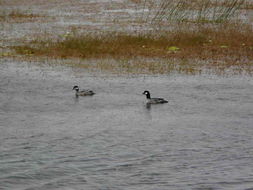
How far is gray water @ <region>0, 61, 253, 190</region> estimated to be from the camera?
1099 cm

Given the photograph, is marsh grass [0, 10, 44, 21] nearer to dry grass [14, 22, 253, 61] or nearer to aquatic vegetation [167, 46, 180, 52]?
dry grass [14, 22, 253, 61]

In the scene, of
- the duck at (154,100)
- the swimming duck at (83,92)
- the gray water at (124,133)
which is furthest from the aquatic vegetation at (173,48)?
the duck at (154,100)

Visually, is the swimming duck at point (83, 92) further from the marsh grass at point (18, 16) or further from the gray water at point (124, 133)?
the marsh grass at point (18, 16)

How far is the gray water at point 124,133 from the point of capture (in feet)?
36.1

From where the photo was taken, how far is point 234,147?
12.8 meters

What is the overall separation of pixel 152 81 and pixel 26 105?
479 centimetres

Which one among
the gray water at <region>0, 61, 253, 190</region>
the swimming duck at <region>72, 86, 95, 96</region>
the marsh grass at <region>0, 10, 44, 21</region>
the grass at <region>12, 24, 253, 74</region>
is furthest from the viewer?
the marsh grass at <region>0, 10, 44, 21</region>

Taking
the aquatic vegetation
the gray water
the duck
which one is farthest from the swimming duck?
the aquatic vegetation

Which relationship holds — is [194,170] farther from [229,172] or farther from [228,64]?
[228,64]

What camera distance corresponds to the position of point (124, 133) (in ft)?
46.6

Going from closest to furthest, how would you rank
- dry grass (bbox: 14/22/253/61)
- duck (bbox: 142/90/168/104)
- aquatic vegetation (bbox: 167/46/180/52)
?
1. duck (bbox: 142/90/168/104)
2. dry grass (bbox: 14/22/253/61)
3. aquatic vegetation (bbox: 167/46/180/52)

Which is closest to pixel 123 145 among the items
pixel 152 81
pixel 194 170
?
pixel 194 170

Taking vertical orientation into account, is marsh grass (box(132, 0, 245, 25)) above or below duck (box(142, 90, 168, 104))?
above

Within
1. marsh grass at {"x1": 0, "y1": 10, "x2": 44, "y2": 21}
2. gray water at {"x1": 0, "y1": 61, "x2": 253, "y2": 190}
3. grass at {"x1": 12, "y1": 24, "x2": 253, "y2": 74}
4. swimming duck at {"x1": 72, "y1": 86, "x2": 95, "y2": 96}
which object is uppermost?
marsh grass at {"x1": 0, "y1": 10, "x2": 44, "y2": 21}
